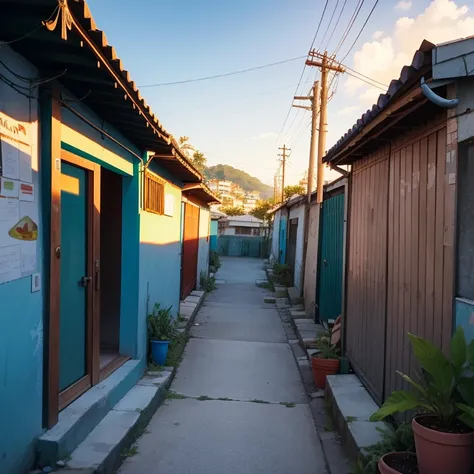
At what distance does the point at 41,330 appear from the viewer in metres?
3.26

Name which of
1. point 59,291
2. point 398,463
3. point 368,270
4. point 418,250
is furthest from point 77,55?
point 368,270

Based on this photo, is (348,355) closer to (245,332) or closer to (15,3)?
(245,332)

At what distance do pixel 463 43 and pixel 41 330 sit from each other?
3283 millimetres

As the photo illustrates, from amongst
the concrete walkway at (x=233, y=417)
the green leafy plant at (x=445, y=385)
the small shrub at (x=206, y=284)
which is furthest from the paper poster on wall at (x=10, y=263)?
the small shrub at (x=206, y=284)

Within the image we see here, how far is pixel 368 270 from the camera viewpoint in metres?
5.18

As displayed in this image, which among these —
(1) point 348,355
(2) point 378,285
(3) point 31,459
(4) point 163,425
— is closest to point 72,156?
(3) point 31,459

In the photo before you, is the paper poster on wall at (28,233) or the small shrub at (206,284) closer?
the paper poster on wall at (28,233)

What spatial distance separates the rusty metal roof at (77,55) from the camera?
7.66ft

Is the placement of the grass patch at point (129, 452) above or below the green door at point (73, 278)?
below

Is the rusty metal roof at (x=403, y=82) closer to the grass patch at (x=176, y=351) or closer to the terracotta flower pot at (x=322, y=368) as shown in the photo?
the terracotta flower pot at (x=322, y=368)

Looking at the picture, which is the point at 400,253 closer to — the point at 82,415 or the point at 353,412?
the point at 353,412

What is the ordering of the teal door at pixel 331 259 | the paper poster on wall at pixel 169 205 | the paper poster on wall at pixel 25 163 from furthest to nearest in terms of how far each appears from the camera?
the teal door at pixel 331 259, the paper poster on wall at pixel 169 205, the paper poster on wall at pixel 25 163

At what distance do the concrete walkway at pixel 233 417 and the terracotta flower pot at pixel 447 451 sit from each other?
1.60 m

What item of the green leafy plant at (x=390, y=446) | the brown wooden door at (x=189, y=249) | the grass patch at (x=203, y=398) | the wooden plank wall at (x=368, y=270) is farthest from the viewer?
the brown wooden door at (x=189, y=249)
